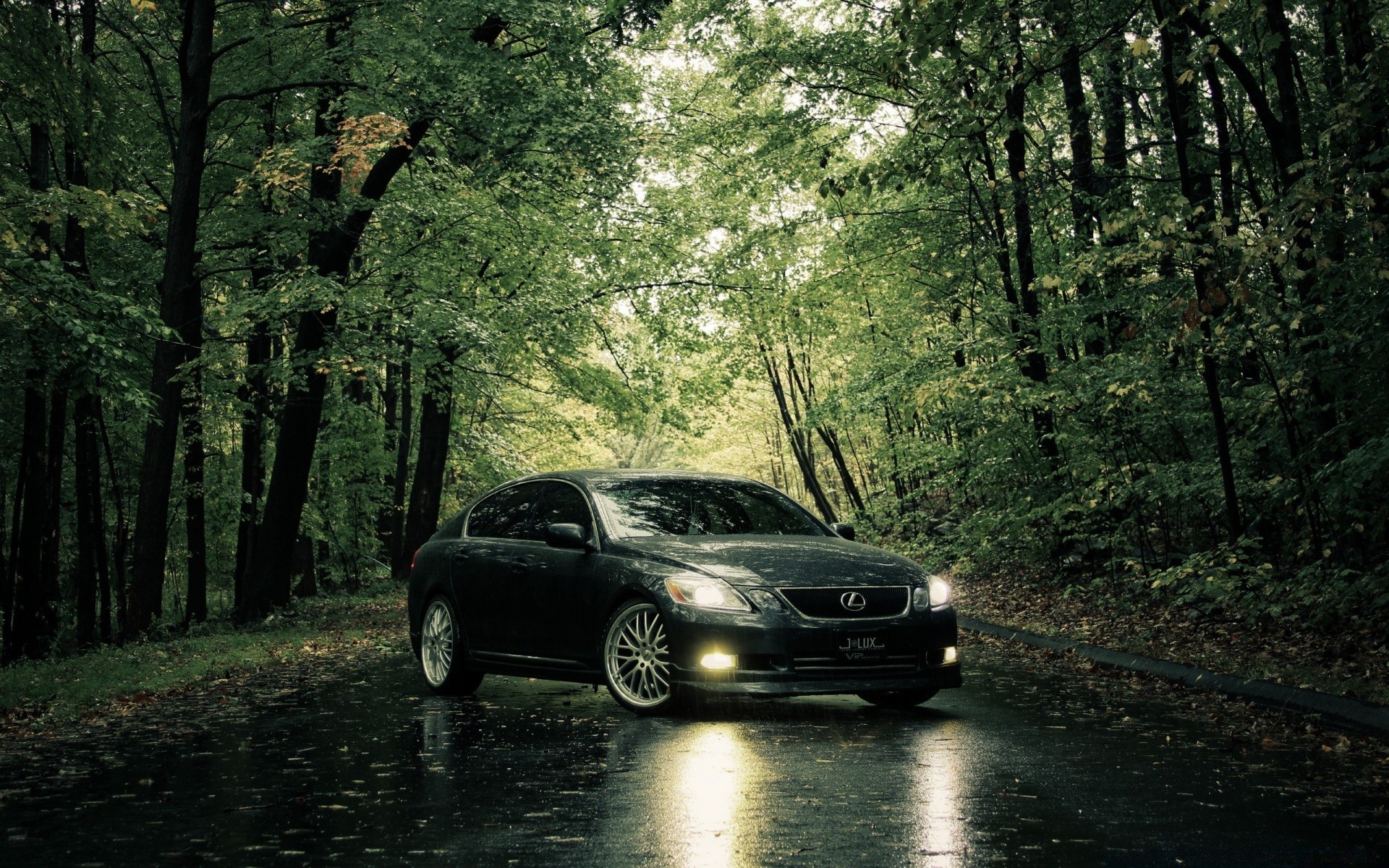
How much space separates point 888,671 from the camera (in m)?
8.55

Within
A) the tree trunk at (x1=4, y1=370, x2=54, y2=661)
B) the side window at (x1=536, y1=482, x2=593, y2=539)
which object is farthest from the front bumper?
the tree trunk at (x1=4, y1=370, x2=54, y2=661)

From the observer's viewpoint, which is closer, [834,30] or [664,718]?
[664,718]

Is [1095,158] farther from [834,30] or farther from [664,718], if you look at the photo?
[664,718]

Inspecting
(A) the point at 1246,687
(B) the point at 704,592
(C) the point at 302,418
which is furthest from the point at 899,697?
(C) the point at 302,418

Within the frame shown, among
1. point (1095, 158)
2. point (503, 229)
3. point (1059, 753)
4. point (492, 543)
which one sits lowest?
point (1059, 753)

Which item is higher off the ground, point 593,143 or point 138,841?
point 593,143

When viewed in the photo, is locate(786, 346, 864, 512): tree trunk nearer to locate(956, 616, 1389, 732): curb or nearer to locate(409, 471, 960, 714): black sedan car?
locate(956, 616, 1389, 732): curb

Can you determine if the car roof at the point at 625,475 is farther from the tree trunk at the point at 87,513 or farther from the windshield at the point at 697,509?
the tree trunk at the point at 87,513

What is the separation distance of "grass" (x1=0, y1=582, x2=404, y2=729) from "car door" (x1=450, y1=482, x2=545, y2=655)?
9.98 ft

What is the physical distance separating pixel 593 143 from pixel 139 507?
323 inches

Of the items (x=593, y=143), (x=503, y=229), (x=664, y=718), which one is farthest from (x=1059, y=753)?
(x=503, y=229)

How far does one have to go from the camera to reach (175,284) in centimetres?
1795

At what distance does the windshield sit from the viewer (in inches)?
377

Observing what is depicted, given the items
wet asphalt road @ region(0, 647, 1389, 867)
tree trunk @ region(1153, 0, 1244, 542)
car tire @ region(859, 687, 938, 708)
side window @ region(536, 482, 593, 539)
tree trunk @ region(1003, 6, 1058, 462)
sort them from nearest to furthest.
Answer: wet asphalt road @ region(0, 647, 1389, 867), car tire @ region(859, 687, 938, 708), side window @ region(536, 482, 593, 539), tree trunk @ region(1153, 0, 1244, 542), tree trunk @ region(1003, 6, 1058, 462)
